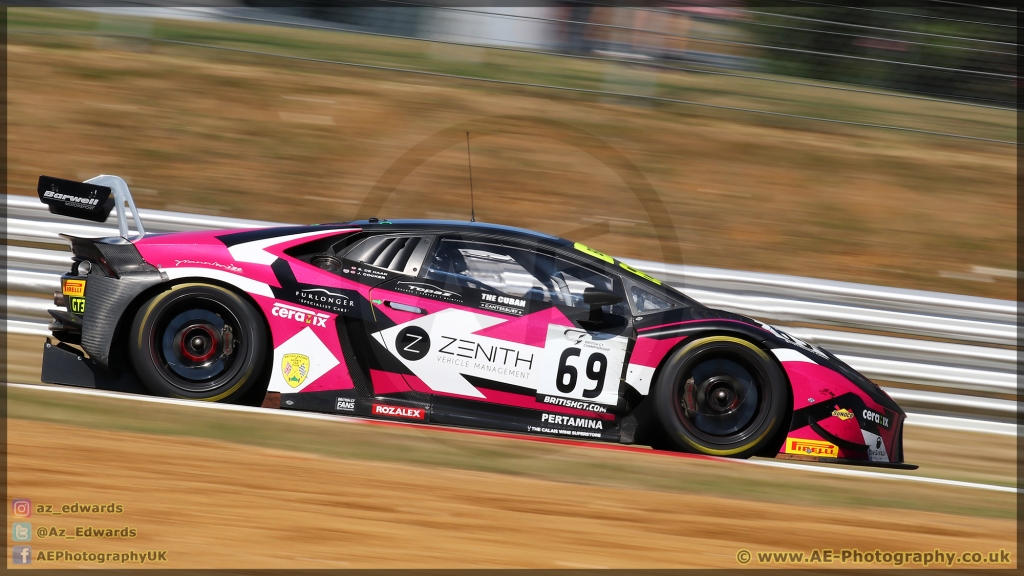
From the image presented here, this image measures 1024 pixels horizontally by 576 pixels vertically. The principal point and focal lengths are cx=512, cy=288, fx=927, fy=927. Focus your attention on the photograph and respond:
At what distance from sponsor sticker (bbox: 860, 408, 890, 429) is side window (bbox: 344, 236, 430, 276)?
274 cm

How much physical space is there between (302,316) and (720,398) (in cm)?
245

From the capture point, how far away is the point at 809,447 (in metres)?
5.35

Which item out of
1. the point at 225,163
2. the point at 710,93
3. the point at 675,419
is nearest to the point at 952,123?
the point at 710,93

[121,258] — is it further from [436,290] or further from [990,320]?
[990,320]

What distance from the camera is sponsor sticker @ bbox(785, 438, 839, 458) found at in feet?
17.5

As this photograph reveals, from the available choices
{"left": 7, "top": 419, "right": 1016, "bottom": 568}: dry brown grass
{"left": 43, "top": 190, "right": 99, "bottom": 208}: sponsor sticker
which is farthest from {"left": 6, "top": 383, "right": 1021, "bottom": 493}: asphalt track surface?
{"left": 43, "top": 190, "right": 99, "bottom": 208}: sponsor sticker

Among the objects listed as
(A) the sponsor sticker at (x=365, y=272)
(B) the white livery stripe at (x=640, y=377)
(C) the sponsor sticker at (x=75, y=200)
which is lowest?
(B) the white livery stripe at (x=640, y=377)

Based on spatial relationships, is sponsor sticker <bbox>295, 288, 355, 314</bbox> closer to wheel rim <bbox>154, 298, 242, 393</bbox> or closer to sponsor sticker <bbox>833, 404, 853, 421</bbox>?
wheel rim <bbox>154, 298, 242, 393</bbox>

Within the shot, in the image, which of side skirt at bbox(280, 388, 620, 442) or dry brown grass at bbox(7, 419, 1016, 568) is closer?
dry brown grass at bbox(7, 419, 1016, 568)

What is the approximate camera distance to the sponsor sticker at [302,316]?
524 centimetres

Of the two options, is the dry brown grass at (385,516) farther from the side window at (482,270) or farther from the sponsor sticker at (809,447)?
the side window at (482,270)

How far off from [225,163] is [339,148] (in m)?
1.31

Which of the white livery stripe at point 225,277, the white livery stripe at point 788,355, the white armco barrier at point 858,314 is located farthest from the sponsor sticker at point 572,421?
the white armco barrier at point 858,314

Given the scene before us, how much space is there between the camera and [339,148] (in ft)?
35.8
